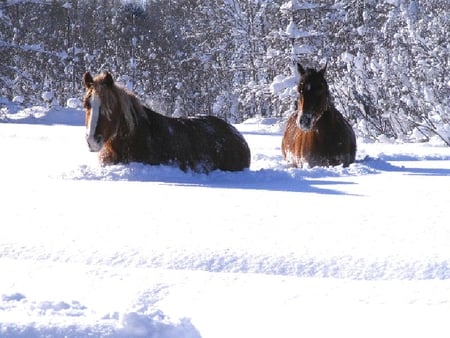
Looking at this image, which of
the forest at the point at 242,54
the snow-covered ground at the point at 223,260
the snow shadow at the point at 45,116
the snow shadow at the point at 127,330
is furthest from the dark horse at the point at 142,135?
the snow shadow at the point at 45,116

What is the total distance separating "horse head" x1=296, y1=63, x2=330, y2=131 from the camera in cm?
704

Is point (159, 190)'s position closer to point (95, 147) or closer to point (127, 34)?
point (95, 147)

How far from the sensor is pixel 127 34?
38.2 m

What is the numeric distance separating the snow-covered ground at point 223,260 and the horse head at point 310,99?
5.78 ft

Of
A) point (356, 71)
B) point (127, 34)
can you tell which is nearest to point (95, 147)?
point (356, 71)

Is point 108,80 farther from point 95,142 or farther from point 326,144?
point 326,144

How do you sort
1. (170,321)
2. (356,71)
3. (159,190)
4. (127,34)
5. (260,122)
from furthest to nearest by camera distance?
1. (127,34)
2. (260,122)
3. (356,71)
4. (159,190)
5. (170,321)

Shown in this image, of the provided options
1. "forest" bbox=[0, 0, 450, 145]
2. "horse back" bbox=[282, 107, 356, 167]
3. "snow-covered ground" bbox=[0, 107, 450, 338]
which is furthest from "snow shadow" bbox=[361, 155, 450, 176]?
"forest" bbox=[0, 0, 450, 145]

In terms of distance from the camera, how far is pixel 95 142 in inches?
229

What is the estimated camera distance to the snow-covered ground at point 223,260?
6.81 ft

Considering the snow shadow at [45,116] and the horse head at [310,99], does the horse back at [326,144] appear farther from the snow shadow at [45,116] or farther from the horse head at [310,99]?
the snow shadow at [45,116]

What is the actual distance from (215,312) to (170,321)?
1.14 ft

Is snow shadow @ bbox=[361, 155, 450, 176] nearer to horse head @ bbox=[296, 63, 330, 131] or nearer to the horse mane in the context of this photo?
horse head @ bbox=[296, 63, 330, 131]

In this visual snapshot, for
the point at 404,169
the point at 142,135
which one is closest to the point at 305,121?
the point at 404,169
